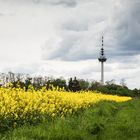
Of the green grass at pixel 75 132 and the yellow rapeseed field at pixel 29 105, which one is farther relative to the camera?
the yellow rapeseed field at pixel 29 105

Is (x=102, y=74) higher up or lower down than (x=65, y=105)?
higher up

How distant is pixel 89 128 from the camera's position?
1508 cm

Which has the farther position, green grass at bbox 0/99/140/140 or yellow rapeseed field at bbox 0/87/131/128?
yellow rapeseed field at bbox 0/87/131/128

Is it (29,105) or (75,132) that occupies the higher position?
(29,105)

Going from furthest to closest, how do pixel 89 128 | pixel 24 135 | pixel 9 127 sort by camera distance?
pixel 89 128 → pixel 9 127 → pixel 24 135

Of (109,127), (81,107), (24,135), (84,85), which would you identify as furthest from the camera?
(84,85)

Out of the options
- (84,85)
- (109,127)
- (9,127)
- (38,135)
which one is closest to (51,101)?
(109,127)

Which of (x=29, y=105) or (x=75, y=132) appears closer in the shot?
(x=75, y=132)

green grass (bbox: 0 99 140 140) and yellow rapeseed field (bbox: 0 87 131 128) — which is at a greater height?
yellow rapeseed field (bbox: 0 87 131 128)

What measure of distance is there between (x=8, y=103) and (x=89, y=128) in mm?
2474

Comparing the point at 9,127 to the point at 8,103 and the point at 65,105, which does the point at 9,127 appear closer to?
the point at 8,103

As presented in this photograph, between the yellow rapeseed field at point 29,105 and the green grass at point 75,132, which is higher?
the yellow rapeseed field at point 29,105

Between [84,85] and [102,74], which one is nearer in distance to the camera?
[84,85]

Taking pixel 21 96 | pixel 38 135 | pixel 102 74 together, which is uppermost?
pixel 102 74
